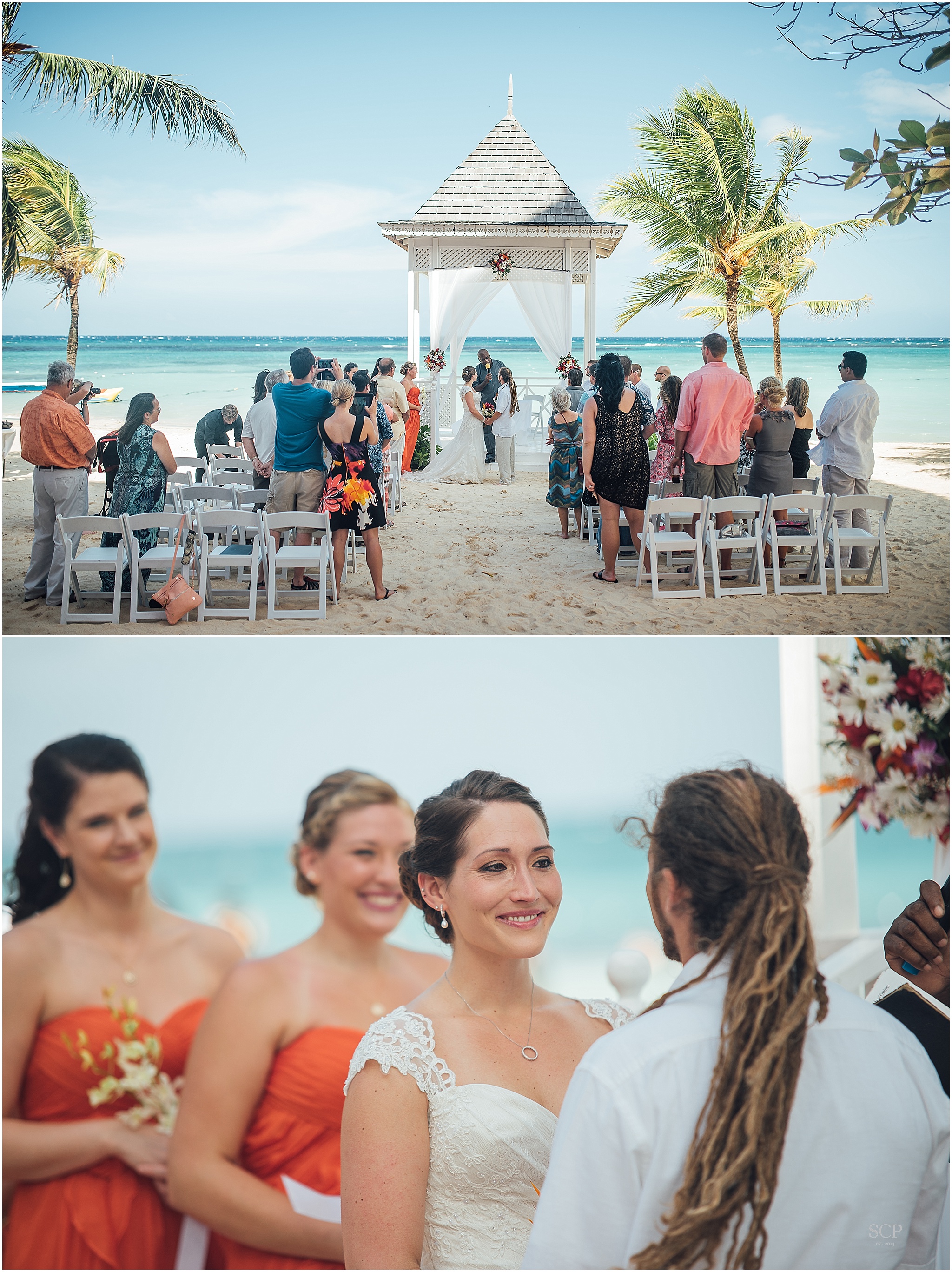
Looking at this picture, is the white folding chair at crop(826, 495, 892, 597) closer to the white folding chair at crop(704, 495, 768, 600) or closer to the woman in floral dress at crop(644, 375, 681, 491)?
the white folding chair at crop(704, 495, 768, 600)

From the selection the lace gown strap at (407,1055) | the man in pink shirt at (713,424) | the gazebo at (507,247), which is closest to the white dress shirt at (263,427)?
the man in pink shirt at (713,424)

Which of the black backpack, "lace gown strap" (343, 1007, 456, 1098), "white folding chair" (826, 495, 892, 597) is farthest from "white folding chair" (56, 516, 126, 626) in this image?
"white folding chair" (826, 495, 892, 597)

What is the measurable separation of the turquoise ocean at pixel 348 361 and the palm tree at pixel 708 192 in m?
11.5

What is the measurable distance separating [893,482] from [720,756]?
39.6 ft

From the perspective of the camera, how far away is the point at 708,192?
1355 centimetres

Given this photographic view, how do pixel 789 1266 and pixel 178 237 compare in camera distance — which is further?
pixel 178 237

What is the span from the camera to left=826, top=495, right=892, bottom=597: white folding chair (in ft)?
21.7

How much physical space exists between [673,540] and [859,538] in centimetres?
140

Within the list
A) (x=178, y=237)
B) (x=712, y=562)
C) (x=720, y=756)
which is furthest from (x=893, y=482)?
(x=178, y=237)

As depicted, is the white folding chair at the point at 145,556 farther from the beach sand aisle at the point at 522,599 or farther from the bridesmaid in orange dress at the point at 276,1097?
the bridesmaid in orange dress at the point at 276,1097

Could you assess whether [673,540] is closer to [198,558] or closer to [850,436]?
[850,436]

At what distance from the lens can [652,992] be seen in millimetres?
2975

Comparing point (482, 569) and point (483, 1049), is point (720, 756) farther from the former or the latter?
point (482, 569)

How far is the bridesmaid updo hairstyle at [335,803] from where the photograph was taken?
8.89 feet
